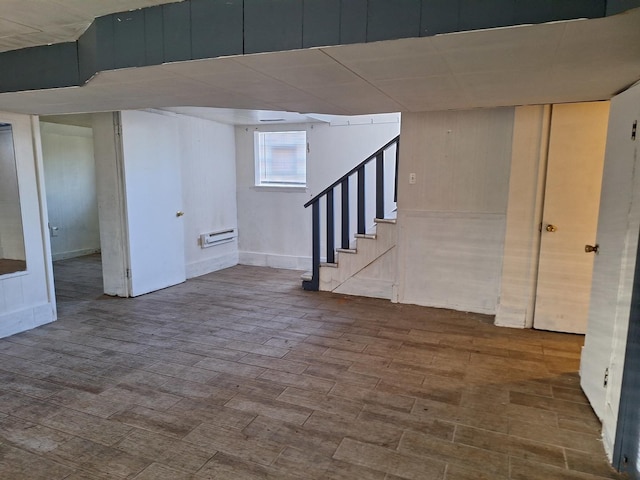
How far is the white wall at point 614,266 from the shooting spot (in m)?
2.02

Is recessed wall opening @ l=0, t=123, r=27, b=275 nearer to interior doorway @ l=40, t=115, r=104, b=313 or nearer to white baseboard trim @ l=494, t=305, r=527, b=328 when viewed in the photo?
interior doorway @ l=40, t=115, r=104, b=313

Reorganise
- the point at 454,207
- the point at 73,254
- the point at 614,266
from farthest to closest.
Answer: the point at 73,254 → the point at 454,207 → the point at 614,266

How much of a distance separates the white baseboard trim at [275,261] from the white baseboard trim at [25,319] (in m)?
2.91

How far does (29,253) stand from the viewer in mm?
3744

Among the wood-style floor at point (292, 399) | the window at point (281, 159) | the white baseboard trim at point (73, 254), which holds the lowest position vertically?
the wood-style floor at point (292, 399)

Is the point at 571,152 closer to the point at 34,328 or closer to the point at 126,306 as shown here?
the point at 126,306

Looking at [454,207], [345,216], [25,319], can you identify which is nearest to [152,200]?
[25,319]

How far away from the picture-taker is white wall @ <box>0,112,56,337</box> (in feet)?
11.8

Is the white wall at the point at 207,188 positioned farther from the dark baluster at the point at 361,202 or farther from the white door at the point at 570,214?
the white door at the point at 570,214

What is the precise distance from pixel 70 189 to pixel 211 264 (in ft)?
10.3

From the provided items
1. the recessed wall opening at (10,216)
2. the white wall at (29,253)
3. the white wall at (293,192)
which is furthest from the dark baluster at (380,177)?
the recessed wall opening at (10,216)

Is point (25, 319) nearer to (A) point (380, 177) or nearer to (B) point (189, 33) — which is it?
(B) point (189, 33)

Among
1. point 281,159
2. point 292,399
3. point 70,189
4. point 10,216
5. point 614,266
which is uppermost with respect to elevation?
point 281,159

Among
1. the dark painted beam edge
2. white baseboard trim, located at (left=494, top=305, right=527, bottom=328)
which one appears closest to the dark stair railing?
white baseboard trim, located at (left=494, top=305, right=527, bottom=328)
